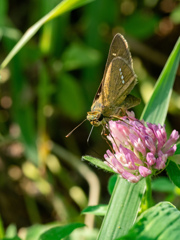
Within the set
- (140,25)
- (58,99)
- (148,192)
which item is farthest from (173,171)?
(140,25)

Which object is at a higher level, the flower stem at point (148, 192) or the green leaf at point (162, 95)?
the green leaf at point (162, 95)

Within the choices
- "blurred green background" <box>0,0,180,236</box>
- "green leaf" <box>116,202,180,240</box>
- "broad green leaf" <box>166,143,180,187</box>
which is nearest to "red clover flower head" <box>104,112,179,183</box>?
"broad green leaf" <box>166,143,180,187</box>

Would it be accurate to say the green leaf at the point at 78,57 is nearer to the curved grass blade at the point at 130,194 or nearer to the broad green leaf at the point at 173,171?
the curved grass blade at the point at 130,194

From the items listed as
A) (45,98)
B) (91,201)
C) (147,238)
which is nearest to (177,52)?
(147,238)

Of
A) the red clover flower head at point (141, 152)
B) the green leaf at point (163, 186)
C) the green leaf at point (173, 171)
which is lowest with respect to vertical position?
the green leaf at point (163, 186)

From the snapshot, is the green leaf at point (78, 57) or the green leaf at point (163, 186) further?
the green leaf at point (78, 57)

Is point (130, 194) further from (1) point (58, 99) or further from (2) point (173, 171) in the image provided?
(1) point (58, 99)

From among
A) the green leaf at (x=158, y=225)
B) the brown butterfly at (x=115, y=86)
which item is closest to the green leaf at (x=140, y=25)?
the brown butterfly at (x=115, y=86)
